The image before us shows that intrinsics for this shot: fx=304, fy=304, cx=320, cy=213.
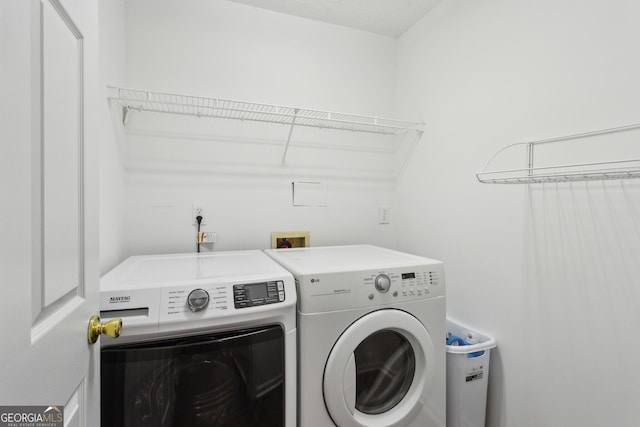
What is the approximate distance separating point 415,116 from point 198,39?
54.9 inches

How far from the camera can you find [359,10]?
1.87m

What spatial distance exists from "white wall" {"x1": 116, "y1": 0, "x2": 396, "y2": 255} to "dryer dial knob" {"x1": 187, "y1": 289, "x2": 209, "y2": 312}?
0.79m

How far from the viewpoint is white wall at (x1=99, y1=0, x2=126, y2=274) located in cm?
123

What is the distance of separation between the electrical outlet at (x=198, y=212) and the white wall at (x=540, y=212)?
1.36 m

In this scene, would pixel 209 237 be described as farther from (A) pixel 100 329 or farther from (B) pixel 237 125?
(A) pixel 100 329

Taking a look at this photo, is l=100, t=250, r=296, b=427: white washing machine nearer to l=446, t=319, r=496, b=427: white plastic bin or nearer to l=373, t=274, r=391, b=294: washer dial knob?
l=373, t=274, r=391, b=294: washer dial knob

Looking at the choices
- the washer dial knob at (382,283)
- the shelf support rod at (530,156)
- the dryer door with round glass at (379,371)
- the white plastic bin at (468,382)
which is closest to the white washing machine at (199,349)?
the dryer door with round glass at (379,371)

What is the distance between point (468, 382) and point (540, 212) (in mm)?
817

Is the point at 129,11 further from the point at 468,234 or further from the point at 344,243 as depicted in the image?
the point at 468,234

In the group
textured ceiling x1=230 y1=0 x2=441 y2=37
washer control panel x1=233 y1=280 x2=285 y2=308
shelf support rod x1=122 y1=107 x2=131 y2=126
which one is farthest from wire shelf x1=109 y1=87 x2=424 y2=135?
washer control panel x1=233 y1=280 x2=285 y2=308

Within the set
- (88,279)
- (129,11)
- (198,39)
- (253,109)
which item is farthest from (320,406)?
(129,11)

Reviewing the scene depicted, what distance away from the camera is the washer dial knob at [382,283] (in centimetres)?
127

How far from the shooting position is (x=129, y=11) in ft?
5.24

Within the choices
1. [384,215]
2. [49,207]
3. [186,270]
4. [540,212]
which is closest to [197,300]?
[186,270]
